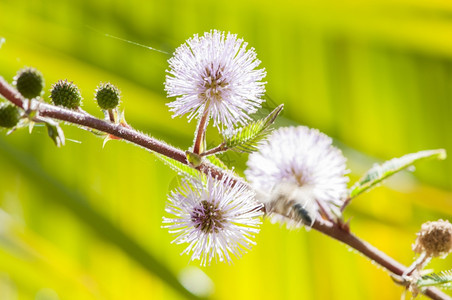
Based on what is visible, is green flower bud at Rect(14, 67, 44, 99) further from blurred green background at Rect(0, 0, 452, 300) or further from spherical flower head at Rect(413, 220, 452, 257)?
blurred green background at Rect(0, 0, 452, 300)

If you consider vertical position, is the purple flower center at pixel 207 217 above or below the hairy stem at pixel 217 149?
below

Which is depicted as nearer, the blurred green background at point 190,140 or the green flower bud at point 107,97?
the green flower bud at point 107,97

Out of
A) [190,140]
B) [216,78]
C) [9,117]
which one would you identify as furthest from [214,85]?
[190,140]

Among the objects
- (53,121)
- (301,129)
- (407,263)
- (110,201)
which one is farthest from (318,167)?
(110,201)

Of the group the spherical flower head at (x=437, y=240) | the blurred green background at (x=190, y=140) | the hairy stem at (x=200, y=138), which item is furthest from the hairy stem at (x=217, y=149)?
the blurred green background at (x=190, y=140)

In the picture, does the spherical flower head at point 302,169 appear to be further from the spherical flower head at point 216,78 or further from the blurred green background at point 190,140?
the blurred green background at point 190,140

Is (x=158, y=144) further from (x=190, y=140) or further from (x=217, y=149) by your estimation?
(x=190, y=140)

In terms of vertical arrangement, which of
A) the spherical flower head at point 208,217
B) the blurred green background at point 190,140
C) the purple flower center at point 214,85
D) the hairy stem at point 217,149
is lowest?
the spherical flower head at point 208,217
